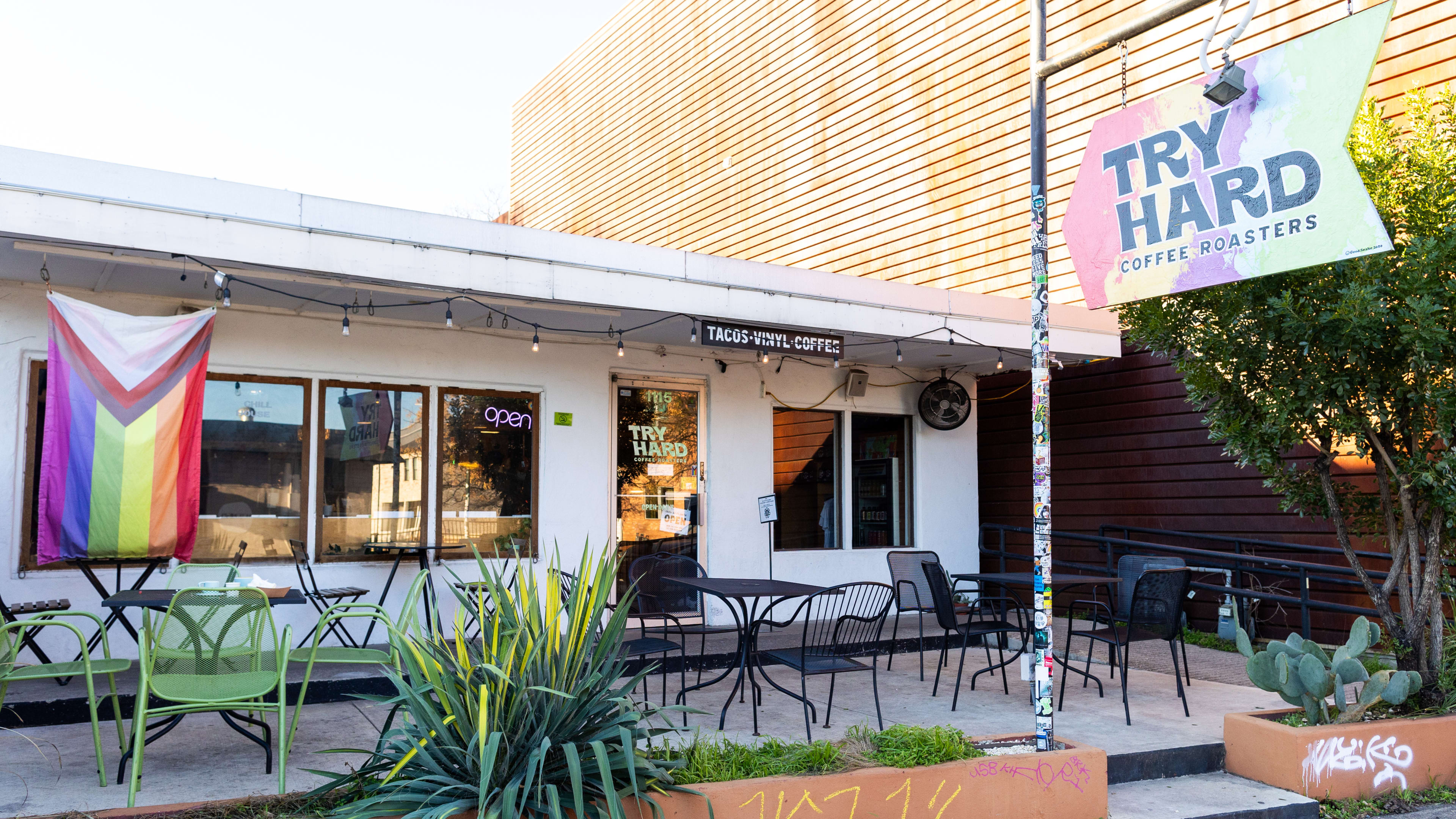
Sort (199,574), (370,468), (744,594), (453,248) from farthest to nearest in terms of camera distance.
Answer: (370,468)
(199,574)
(453,248)
(744,594)

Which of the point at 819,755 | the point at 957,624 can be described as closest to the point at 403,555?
the point at 957,624

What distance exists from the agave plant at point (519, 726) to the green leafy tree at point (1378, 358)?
3627mm

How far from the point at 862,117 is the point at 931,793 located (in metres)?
10.1

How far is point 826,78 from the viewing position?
12.6m

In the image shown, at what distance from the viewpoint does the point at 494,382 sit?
24.2 feet

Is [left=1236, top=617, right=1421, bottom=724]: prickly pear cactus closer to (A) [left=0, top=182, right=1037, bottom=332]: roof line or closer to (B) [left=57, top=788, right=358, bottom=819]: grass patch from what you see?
(A) [left=0, top=182, right=1037, bottom=332]: roof line

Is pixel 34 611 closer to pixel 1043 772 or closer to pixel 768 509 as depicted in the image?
pixel 768 509

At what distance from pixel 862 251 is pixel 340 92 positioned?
17.9m

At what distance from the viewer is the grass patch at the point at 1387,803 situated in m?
4.21

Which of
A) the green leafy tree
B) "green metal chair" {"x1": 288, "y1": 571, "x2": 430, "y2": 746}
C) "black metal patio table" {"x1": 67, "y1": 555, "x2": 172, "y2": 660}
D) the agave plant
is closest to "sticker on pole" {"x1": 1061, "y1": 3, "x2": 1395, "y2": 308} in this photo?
the green leafy tree

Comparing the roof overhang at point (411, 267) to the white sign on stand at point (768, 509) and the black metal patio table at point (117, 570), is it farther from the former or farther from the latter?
the black metal patio table at point (117, 570)

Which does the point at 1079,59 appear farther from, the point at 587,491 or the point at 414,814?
the point at 587,491

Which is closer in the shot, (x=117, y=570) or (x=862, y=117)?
(x=117, y=570)

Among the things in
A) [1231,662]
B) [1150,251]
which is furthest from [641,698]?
[1231,662]
